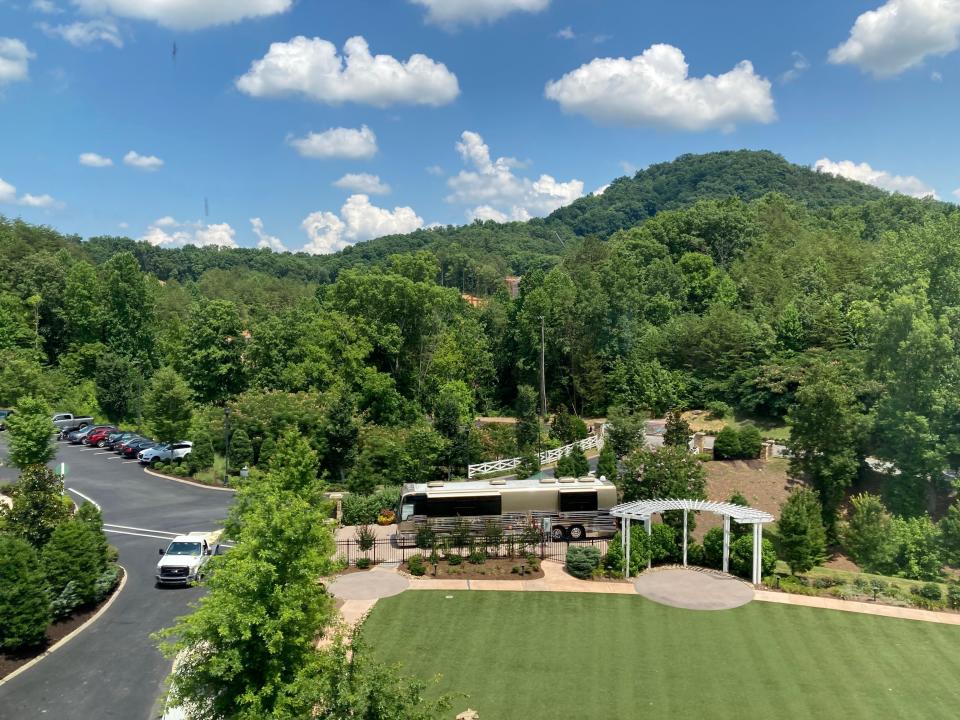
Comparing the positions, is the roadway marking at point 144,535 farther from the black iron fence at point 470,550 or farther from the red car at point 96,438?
the red car at point 96,438

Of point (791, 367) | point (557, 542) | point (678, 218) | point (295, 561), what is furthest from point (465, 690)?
point (678, 218)

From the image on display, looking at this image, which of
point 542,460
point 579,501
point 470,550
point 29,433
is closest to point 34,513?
point 29,433

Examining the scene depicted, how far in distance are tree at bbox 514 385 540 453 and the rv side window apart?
1324 centimetres

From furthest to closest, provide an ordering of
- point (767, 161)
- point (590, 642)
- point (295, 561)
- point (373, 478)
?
point (767, 161), point (373, 478), point (590, 642), point (295, 561)

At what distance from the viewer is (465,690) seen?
14773 mm

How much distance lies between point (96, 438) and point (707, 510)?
4013 cm

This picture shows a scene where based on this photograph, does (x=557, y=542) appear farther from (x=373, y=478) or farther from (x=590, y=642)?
(x=373, y=478)

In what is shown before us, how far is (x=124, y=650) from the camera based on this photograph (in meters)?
17.3

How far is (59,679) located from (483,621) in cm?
1074

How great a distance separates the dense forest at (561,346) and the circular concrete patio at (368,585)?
11297 millimetres

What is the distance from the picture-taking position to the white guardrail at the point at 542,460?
119 feet

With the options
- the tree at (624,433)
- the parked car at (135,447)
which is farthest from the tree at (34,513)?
the tree at (624,433)

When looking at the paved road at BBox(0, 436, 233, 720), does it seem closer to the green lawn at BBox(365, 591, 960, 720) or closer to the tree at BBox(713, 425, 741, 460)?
the green lawn at BBox(365, 591, 960, 720)

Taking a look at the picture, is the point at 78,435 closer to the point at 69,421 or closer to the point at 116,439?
the point at 69,421
